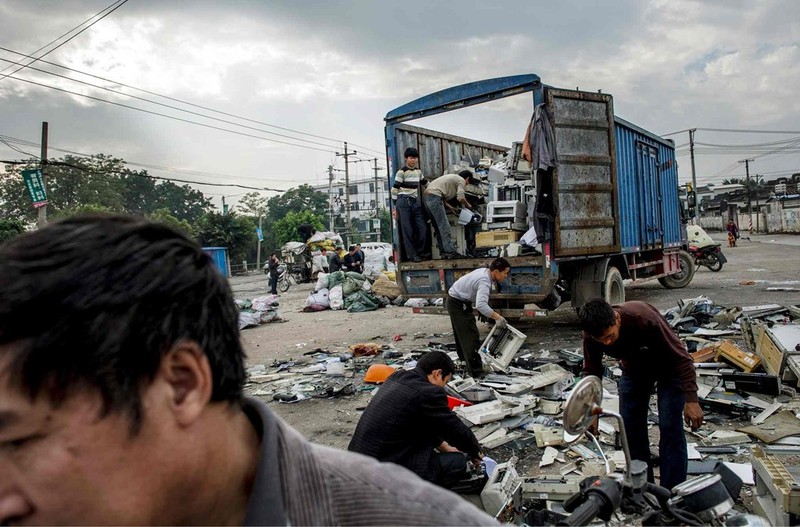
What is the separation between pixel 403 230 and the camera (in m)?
8.41

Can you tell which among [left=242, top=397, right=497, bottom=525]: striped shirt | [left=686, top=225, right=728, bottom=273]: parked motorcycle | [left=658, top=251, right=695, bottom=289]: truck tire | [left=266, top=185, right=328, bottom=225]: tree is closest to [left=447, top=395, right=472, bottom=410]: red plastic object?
[left=242, top=397, right=497, bottom=525]: striped shirt

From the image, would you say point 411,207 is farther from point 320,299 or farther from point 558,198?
point 320,299

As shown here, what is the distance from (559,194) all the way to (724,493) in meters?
5.44

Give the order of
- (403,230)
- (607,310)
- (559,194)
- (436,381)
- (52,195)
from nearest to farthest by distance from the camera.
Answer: (607,310), (436,381), (559,194), (403,230), (52,195)

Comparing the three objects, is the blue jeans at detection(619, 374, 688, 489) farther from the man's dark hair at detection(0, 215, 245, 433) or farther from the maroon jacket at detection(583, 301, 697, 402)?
the man's dark hair at detection(0, 215, 245, 433)

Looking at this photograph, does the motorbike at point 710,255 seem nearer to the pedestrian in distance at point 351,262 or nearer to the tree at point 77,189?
the pedestrian in distance at point 351,262

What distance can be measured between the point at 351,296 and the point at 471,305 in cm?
777

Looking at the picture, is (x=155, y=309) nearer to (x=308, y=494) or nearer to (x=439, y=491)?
(x=308, y=494)

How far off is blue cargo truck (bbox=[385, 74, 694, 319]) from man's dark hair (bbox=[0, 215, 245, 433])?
6.49 metres

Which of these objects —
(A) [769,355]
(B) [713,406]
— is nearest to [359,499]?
(B) [713,406]

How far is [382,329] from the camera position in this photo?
10.3 metres

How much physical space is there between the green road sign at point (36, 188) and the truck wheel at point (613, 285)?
15.0 meters

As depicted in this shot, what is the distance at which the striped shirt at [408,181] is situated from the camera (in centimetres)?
814

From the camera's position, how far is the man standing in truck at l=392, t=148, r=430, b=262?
26.8 ft
